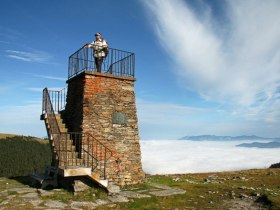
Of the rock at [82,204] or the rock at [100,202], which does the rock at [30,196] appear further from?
the rock at [100,202]

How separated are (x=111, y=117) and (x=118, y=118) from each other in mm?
438

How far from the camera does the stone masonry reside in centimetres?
1697

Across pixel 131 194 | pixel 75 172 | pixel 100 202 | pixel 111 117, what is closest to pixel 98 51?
pixel 111 117

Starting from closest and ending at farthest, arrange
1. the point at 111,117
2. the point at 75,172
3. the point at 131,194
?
the point at 75,172 < the point at 131,194 < the point at 111,117

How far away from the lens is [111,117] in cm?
1753

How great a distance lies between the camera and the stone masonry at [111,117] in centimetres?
1697

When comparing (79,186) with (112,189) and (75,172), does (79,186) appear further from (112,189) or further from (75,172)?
(112,189)

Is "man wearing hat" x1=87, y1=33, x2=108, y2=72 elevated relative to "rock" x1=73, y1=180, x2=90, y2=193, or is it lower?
elevated

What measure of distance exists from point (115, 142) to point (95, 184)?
134 inches

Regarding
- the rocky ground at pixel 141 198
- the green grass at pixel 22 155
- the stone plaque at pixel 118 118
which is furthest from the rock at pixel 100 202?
the green grass at pixel 22 155

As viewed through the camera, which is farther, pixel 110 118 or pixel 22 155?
pixel 22 155

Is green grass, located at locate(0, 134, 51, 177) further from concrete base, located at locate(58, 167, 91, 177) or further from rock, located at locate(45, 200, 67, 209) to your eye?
rock, located at locate(45, 200, 67, 209)

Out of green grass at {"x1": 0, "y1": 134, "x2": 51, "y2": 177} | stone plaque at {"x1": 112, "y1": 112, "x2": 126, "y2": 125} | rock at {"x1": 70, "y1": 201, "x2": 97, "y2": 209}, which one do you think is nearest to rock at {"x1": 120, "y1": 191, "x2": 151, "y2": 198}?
rock at {"x1": 70, "y1": 201, "x2": 97, "y2": 209}

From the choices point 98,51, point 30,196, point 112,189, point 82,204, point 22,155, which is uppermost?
point 98,51
